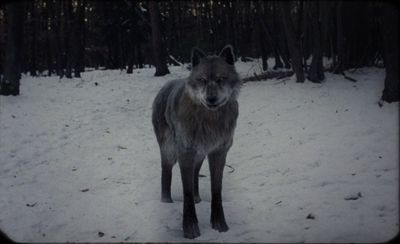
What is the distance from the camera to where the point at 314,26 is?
48.3 feet

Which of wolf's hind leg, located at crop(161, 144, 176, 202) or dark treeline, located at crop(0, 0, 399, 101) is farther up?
dark treeline, located at crop(0, 0, 399, 101)

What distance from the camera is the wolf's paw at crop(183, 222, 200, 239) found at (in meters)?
5.62

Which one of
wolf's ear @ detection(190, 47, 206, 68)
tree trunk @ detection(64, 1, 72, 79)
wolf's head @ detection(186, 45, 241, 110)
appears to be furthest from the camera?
tree trunk @ detection(64, 1, 72, 79)

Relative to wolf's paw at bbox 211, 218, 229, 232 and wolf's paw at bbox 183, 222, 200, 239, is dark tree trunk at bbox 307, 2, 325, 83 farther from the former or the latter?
wolf's paw at bbox 183, 222, 200, 239

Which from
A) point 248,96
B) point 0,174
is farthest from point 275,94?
point 0,174

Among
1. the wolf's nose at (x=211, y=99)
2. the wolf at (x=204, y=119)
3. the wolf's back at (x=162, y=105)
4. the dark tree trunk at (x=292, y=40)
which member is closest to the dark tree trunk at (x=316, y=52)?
the dark tree trunk at (x=292, y=40)

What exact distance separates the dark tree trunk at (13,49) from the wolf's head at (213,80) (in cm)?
1266

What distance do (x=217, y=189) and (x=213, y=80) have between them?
1812 millimetres

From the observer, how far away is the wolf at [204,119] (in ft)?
17.9

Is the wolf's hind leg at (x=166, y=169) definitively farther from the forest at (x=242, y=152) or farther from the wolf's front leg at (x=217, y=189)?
the wolf's front leg at (x=217, y=189)

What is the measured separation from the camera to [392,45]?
31.9ft

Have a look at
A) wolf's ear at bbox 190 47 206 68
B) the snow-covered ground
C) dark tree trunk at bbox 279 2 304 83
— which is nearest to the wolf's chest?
wolf's ear at bbox 190 47 206 68

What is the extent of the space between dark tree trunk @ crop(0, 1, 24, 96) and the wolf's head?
12661mm

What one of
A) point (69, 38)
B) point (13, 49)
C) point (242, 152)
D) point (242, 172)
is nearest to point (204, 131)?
point (242, 172)
